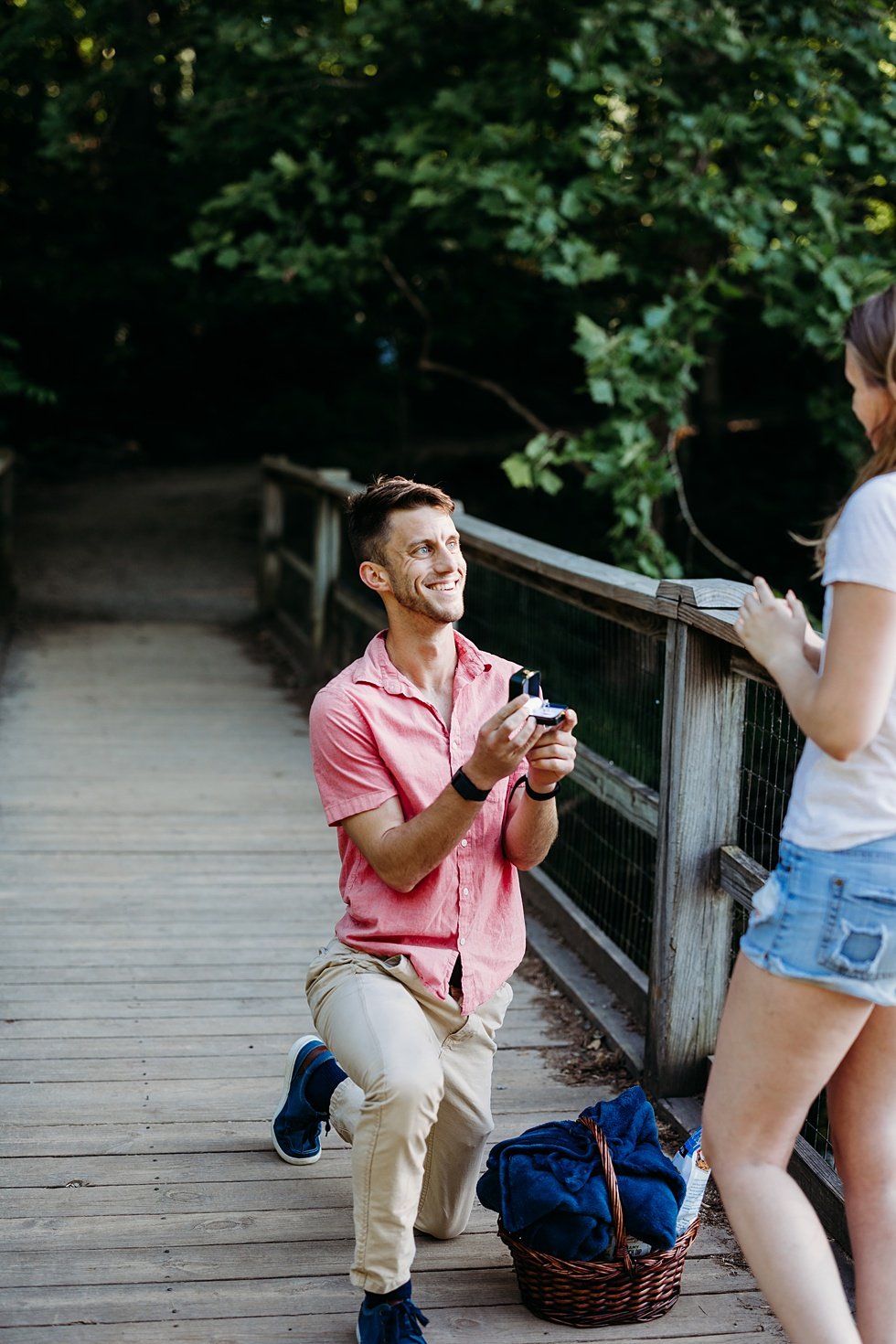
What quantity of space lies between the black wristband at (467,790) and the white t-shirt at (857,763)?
0.58 metres

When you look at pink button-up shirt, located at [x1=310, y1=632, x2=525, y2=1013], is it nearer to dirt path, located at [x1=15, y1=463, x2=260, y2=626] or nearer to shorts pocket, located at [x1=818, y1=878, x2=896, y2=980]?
shorts pocket, located at [x1=818, y1=878, x2=896, y2=980]

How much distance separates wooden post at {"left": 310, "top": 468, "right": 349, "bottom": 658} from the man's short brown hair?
4780mm

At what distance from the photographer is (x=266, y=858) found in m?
4.92

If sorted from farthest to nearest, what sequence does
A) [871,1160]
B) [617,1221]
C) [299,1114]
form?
[299,1114] → [617,1221] → [871,1160]

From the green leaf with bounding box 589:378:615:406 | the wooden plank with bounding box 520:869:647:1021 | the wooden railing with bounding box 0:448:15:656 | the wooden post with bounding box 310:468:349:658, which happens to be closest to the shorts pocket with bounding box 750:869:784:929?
the wooden plank with bounding box 520:869:647:1021

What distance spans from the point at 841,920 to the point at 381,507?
1.21 m

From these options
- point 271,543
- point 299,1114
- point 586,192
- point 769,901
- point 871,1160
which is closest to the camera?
point 769,901

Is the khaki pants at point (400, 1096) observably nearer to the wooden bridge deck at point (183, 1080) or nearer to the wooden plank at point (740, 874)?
the wooden bridge deck at point (183, 1080)

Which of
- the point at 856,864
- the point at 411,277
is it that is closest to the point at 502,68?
the point at 411,277

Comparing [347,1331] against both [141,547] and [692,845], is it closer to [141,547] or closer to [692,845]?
[692,845]

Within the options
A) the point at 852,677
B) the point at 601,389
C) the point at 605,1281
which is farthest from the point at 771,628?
the point at 601,389

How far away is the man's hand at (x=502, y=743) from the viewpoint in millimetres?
2139

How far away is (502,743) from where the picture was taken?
215 centimetres

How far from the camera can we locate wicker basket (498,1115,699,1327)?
2.29 metres
